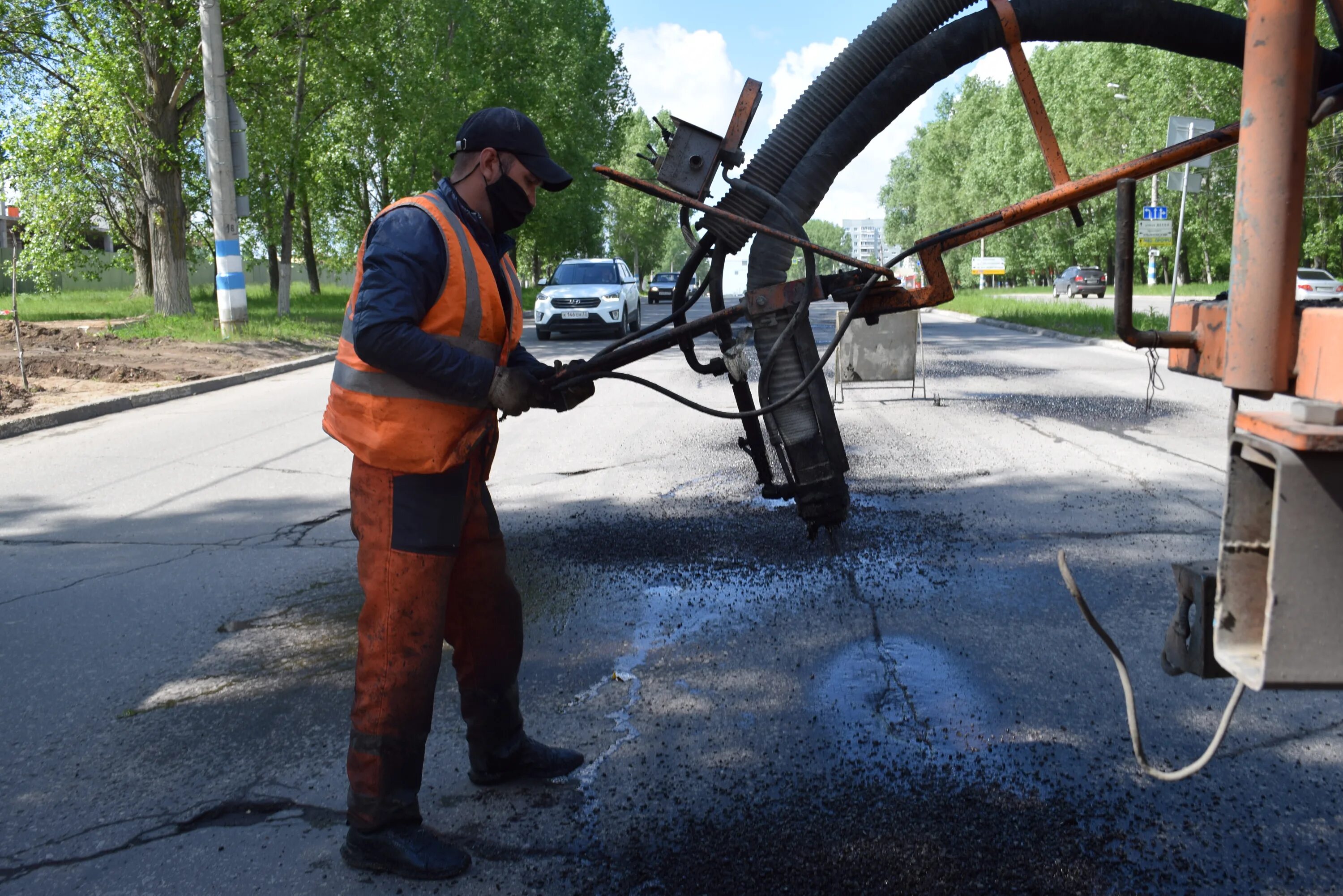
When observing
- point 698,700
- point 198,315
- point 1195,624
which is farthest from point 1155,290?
point 1195,624

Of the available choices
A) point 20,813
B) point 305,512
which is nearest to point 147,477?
point 305,512

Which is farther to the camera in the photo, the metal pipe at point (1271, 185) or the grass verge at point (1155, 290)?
the grass verge at point (1155, 290)

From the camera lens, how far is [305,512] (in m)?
7.29

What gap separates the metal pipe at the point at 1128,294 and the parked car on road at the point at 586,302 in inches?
854

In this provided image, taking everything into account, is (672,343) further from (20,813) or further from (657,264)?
(657,264)

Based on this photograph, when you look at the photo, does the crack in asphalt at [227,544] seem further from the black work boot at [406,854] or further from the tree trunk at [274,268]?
the tree trunk at [274,268]

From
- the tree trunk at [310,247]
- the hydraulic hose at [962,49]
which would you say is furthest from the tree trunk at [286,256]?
the hydraulic hose at [962,49]

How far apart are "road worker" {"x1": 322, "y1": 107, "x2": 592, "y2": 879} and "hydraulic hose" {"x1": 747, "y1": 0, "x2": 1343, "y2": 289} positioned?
0.69 meters

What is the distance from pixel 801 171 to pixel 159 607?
3.83 meters

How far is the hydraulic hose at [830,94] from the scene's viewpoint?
9.78 ft

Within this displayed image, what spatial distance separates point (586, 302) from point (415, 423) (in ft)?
68.5

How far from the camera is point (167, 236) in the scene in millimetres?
22750

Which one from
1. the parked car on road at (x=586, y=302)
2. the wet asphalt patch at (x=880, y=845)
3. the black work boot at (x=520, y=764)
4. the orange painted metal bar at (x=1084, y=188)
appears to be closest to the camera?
the orange painted metal bar at (x=1084, y=188)

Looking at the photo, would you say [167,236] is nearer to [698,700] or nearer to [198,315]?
[198,315]
